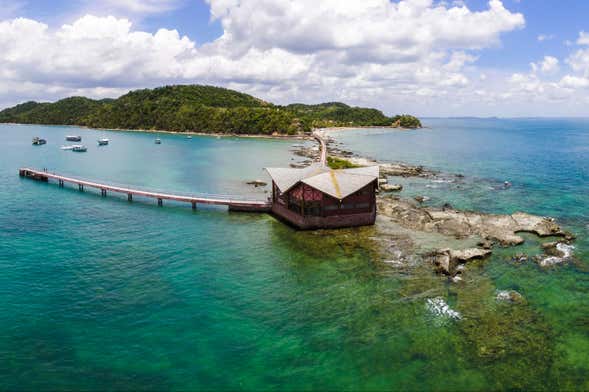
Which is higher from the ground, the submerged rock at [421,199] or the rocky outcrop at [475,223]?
the submerged rock at [421,199]

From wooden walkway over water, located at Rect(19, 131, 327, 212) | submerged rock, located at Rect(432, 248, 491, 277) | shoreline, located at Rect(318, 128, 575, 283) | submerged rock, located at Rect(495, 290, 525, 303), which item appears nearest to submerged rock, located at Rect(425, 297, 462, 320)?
shoreline, located at Rect(318, 128, 575, 283)

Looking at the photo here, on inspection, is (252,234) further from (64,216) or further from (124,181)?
(124,181)

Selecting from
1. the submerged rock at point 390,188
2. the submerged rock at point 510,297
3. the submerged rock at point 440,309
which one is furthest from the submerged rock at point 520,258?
the submerged rock at point 390,188

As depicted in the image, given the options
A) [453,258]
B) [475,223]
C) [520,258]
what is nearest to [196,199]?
[453,258]

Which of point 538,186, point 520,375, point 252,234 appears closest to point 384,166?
point 538,186

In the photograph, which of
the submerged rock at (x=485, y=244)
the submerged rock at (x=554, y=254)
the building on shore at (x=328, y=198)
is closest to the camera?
the submerged rock at (x=554, y=254)

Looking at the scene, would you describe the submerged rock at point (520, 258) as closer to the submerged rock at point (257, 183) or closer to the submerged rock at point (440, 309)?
the submerged rock at point (440, 309)
